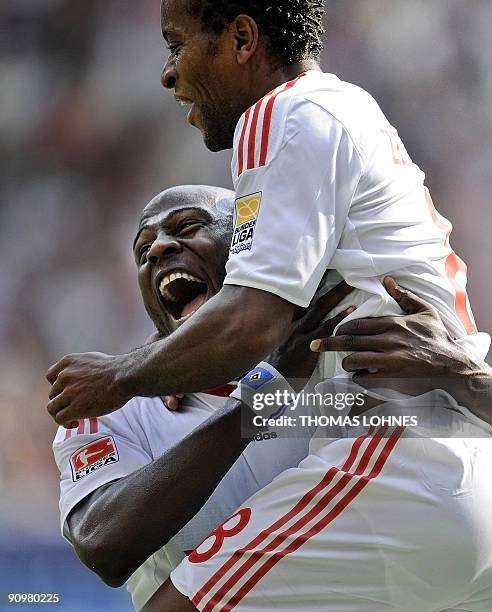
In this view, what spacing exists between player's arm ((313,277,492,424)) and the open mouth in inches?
40.4

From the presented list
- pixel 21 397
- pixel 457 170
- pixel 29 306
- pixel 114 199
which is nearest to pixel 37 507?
pixel 21 397

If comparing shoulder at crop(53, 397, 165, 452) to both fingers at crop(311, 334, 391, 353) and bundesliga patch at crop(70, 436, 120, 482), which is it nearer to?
bundesliga patch at crop(70, 436, 120, 482)

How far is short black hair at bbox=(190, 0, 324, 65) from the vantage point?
6.80ft

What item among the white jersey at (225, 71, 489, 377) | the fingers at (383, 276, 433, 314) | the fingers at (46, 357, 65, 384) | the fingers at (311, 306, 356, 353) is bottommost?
the fingers at (46, 357, 65, 384)

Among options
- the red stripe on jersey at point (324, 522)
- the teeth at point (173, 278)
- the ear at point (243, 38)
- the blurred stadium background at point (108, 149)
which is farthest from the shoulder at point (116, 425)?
the blurred stadium background at point (108, 149)

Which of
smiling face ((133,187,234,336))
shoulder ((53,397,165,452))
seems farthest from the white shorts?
smiling face ((133,187,234,336))

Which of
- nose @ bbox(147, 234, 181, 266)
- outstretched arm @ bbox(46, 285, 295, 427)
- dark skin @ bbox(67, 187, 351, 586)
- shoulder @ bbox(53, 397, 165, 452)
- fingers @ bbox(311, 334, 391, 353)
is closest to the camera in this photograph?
outstretched arm @ bbox(46, 285, 295, 427)

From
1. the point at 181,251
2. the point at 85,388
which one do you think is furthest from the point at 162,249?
the point at 85,388

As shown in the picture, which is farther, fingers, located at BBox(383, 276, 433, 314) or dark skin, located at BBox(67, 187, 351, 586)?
dark skin, located at BBox(67, 187, 351, 586)

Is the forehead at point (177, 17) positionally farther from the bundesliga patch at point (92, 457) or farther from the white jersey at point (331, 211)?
the bundesliga patch at point (92, 457)

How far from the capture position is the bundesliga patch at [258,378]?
2.10m

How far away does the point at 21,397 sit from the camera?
5629 millimetres

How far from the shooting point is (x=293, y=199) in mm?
1752

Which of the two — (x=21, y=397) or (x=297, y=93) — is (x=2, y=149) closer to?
(x=21, y=397)
